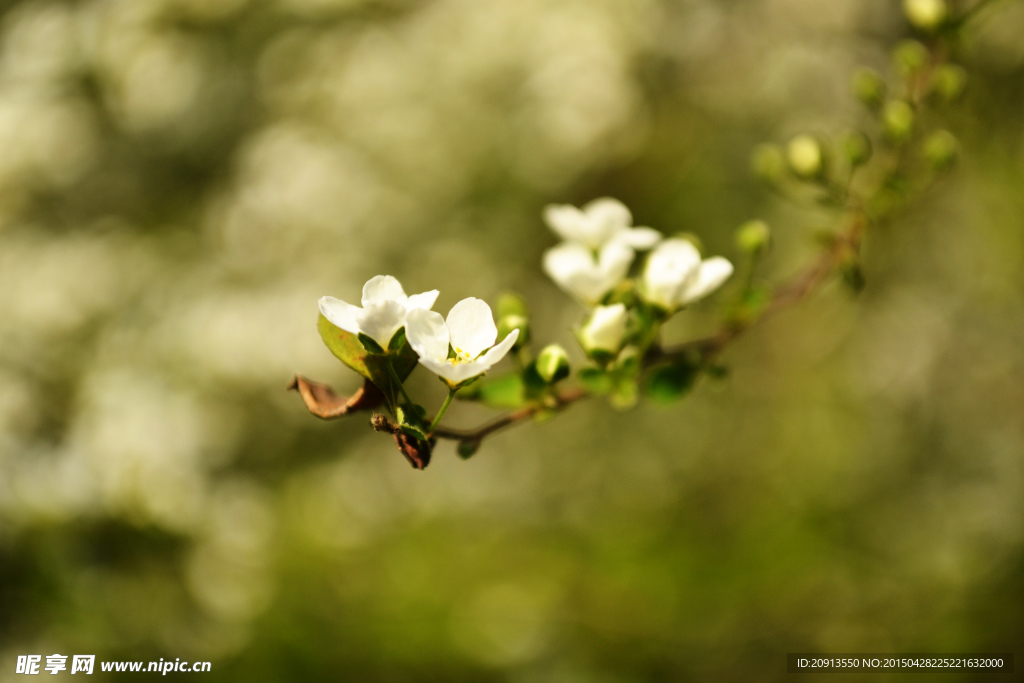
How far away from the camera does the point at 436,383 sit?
1968 millimetres

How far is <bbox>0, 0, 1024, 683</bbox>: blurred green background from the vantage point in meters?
1.40

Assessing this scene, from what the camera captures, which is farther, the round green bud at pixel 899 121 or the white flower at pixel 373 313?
the round green bud at pixel 899 121

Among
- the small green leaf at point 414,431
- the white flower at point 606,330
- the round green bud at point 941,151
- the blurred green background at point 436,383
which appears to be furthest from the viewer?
the blurred green background at point 436,383

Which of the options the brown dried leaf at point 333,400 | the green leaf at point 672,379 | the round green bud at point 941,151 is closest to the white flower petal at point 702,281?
the green leaf at point 672,379

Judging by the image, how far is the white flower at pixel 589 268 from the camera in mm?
601

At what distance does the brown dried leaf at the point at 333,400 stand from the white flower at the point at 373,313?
40mm

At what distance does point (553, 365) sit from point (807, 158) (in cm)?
46

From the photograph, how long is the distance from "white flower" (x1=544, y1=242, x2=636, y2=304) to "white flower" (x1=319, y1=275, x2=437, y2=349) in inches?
7.8

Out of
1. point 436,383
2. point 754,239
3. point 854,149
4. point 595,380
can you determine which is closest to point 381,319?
point 595,380

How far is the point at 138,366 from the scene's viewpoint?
1495 mm

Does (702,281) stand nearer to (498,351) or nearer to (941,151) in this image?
(498,351)

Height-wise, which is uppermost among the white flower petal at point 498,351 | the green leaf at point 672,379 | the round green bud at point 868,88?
the round green bud at point 868,88

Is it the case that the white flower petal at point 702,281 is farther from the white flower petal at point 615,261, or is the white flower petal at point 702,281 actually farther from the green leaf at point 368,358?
the green leaf at point 368,358

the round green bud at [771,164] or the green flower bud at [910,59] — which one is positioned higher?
the green flower bud at [910,59]
